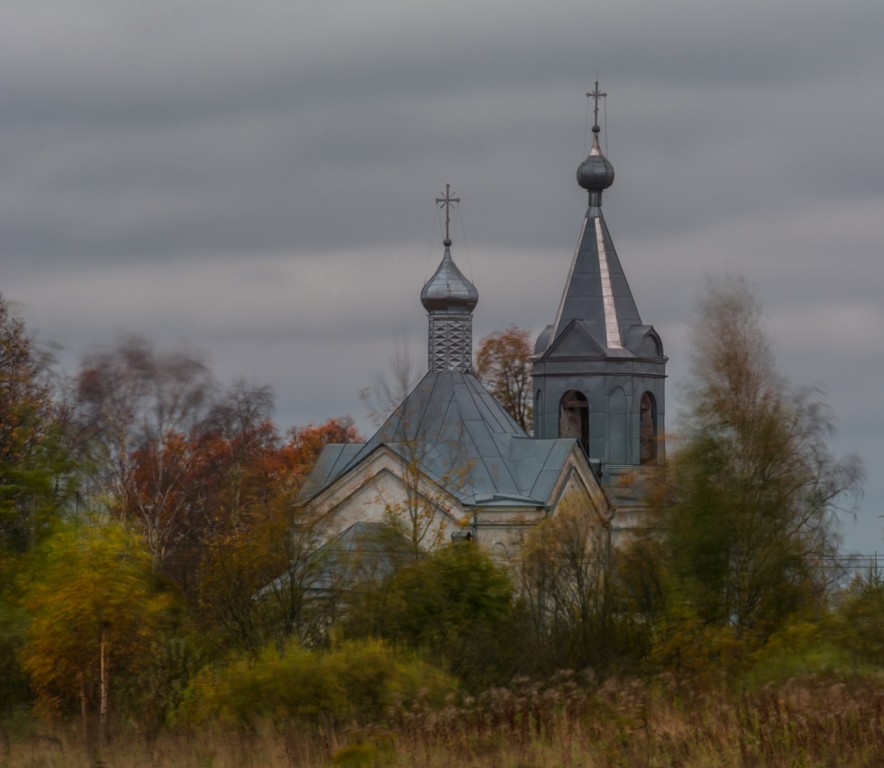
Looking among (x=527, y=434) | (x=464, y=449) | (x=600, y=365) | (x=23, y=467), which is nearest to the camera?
(x=23, y=467)

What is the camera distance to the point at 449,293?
45938 millimetres

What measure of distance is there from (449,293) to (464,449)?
211 inches

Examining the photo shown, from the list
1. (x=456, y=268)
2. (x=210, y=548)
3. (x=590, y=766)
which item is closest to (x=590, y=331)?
(x=456, y=268)

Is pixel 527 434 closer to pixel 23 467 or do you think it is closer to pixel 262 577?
pixel 23 467

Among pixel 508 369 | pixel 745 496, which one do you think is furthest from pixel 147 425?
pixel 745 496

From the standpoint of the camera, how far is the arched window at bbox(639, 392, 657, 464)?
155 feet

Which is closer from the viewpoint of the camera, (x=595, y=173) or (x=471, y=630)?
(x=471, y=630)

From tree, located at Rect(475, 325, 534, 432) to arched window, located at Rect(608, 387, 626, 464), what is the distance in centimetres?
1040

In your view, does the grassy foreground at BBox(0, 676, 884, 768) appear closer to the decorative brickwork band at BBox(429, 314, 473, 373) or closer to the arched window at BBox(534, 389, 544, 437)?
the decorative brickwork band at BBox(429, 314, 473, 373)

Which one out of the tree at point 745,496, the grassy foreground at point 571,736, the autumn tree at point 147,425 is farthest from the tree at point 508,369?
the grassy foreground at point 571,736

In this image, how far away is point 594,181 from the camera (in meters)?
48.0

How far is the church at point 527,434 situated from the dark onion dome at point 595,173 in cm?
3

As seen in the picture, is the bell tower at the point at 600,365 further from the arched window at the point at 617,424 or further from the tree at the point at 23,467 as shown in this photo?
the tree at the point at 23,467

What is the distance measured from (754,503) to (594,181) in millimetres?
21102
